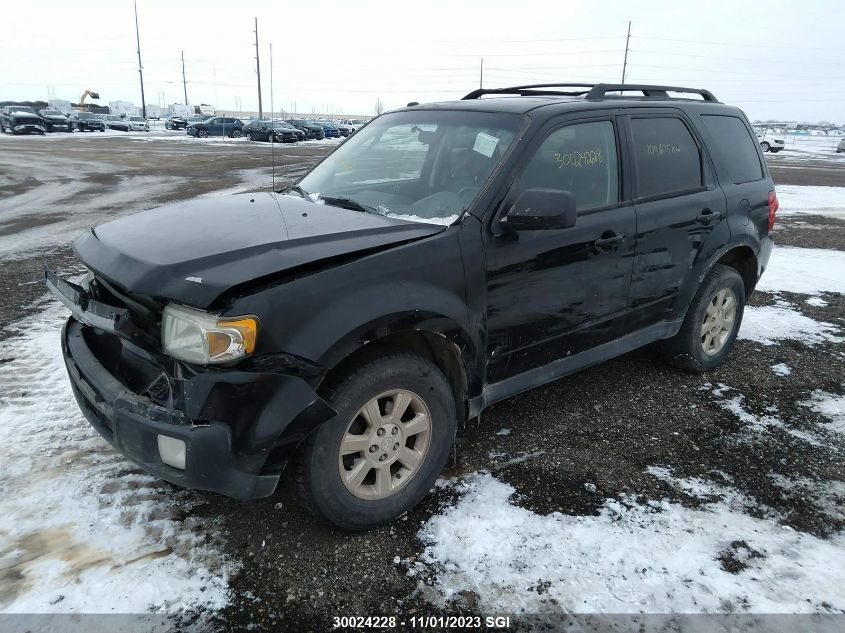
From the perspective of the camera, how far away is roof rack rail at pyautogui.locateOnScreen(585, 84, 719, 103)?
3762 mm

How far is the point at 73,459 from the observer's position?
3.13 metres

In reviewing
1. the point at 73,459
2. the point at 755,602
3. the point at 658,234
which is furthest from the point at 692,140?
the point at 73,459

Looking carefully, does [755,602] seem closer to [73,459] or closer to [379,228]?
[379,228]

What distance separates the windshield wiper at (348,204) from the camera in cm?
312

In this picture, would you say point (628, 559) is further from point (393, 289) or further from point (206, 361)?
point (206, 361)

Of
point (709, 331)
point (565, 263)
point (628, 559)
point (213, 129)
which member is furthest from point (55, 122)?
point (628, 559)

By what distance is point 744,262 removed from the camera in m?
4.58

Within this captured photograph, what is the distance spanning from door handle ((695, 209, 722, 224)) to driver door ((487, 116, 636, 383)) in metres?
0.72

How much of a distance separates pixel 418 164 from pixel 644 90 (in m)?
1.83

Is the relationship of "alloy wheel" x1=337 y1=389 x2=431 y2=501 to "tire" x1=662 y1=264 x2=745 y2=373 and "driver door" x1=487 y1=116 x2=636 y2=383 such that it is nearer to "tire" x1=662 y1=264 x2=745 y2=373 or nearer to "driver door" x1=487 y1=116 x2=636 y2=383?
"driver door" x1=487 y1=116 x2=636 y2=383

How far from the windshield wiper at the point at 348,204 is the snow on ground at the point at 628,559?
1524 millimetres

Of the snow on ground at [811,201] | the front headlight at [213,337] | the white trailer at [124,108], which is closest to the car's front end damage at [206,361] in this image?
the front headlight at [213,337]

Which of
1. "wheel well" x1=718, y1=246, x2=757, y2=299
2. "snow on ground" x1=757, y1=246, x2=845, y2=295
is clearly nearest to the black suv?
"wheel well" x1=718, y1=246, x2=757, y2=299

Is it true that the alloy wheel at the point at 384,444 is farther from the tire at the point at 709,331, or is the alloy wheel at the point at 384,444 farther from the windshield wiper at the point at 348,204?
the tire at the point at 709,331
